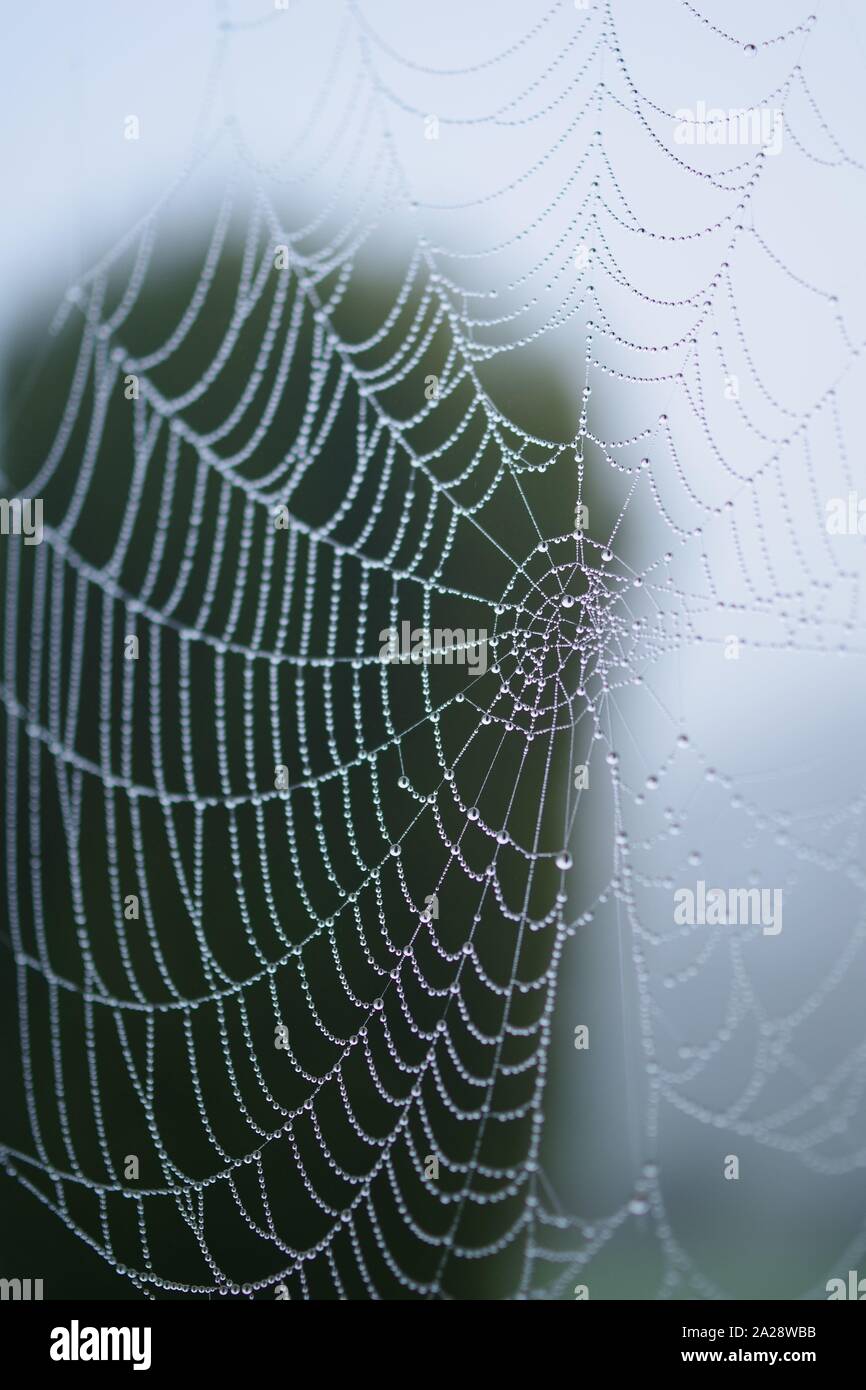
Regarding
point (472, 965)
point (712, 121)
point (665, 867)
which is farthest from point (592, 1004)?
point (712, 121)

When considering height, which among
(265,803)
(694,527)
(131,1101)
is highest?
(694,527)

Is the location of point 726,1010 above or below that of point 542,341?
below

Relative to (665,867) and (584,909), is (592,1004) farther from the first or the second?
(665,867)

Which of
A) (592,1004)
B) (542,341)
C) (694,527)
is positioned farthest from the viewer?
(592,1004)

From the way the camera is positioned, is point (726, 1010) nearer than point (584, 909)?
No
